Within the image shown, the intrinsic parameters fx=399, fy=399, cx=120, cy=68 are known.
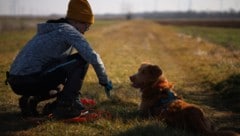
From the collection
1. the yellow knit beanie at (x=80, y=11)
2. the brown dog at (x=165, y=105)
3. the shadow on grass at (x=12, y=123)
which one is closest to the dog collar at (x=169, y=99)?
the brown dog at (x=165, y=105)

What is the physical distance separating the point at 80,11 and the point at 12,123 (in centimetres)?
212

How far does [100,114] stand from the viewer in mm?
6840

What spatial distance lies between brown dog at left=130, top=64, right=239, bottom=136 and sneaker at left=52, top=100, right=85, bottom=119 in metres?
1.17

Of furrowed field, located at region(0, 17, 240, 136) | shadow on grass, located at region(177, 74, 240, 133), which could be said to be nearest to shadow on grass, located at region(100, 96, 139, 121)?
furrowed field, located at region(0, 17, 240, 136)

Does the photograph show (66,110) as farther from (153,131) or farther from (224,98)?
(224,98)

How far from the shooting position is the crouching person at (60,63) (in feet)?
20.6

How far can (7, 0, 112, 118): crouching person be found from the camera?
20.6ft

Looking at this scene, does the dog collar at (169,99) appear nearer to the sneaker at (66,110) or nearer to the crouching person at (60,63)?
the crouching person at (60,63)

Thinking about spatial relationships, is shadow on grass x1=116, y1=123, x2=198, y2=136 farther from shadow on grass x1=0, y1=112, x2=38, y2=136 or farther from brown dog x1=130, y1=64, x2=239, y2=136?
shadow on grass x1=0, y1=112, x2=38, y2=136

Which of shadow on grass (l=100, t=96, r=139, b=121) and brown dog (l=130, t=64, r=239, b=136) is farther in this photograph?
shadow on grass (l=100, t=96, r=139, b=121)

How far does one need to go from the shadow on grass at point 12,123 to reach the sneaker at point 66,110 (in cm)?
39

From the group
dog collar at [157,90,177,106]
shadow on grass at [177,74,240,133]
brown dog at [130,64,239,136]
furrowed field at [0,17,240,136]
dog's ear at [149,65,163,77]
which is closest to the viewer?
brown dog at [130,64,239,136]

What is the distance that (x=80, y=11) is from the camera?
21.2 ft

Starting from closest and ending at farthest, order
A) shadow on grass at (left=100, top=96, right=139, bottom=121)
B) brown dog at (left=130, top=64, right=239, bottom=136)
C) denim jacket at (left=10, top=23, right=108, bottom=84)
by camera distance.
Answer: brown dog at (left=130, top=64, right=239, bottom=136) → denim jacket at (left=10, top=23, right=108, bottom=84) → shadow on grass at (left=100, top=96, right=139, bottom=121)
